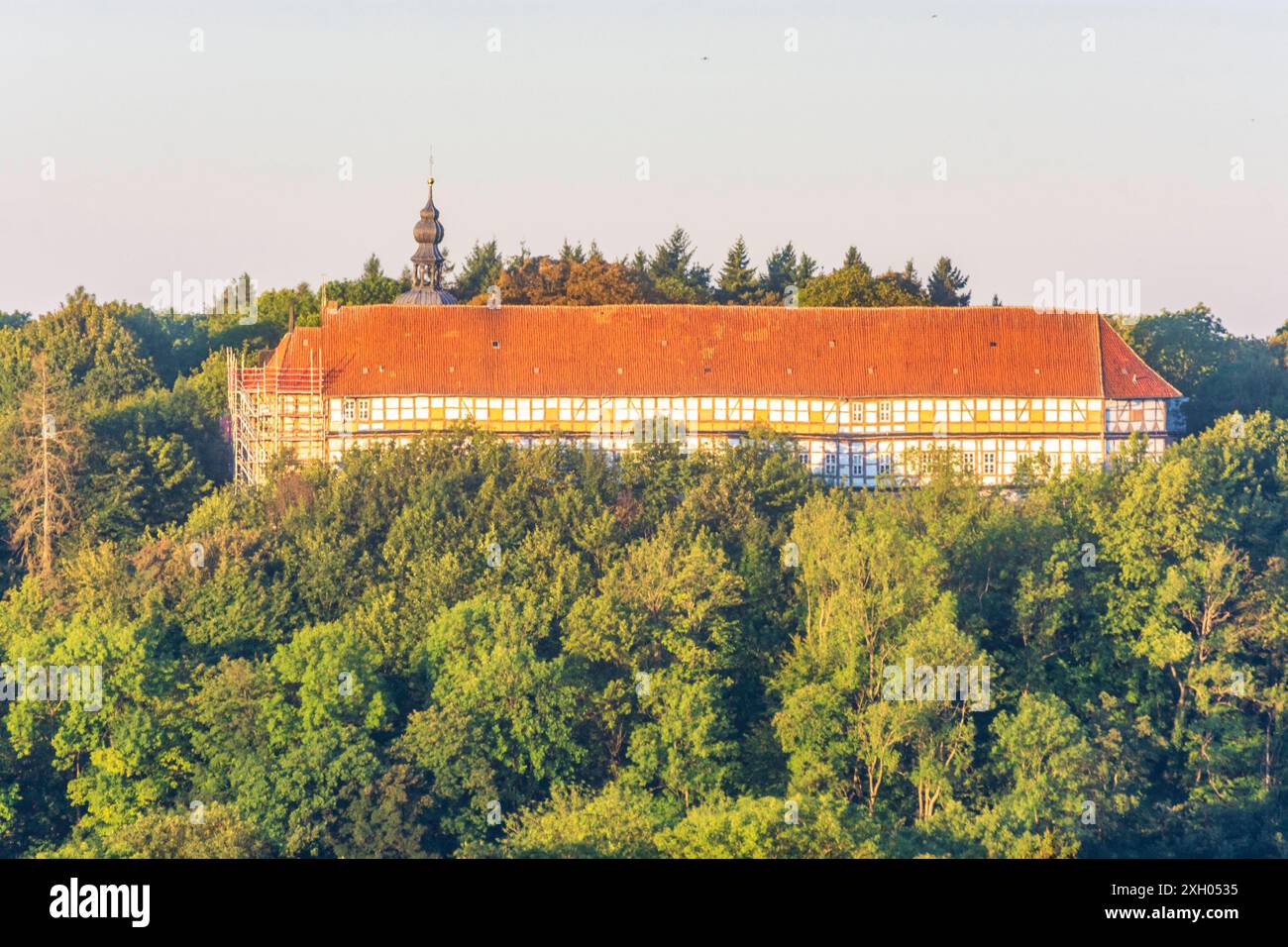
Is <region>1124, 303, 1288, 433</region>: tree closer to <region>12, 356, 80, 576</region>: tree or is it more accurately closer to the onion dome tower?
the onion dome tower

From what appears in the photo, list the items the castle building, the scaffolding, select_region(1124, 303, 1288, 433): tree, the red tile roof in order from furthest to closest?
select_region(1124, 303, 1288, 433): tree < the red tile roof < the castle building < the scaffolding

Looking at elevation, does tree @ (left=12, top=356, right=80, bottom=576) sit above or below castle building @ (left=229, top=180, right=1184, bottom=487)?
below

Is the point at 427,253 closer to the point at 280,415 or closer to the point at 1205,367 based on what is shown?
the point at 280,415

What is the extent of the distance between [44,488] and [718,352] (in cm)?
1392

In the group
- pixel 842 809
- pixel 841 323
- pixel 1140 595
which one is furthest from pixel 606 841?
pixel 841 323

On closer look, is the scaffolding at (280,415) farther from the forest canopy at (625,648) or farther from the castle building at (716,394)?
the forest canopy at (625,648)

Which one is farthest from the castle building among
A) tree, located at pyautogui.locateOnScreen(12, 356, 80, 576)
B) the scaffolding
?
tree, located at pyautogui.locateOnScreen(12, 356, 80, 576)

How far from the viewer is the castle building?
5716 cm

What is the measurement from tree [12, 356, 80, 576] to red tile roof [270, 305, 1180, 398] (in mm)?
4614

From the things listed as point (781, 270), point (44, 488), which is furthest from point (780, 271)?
point (44, 488)

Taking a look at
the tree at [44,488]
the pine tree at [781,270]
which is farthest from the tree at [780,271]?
the tree at [44,488]

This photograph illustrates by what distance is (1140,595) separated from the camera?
174 feet

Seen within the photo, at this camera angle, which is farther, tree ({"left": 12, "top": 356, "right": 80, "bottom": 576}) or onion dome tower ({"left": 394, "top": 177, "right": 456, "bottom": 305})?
onion dome tower ({"left": 394, "top": 177, "right": 456, "bottom": 305})

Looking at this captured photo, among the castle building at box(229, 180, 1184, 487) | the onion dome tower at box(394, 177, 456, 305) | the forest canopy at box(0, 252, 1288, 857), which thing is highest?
the onion dome tower at box(394, 177, 456, 305)
